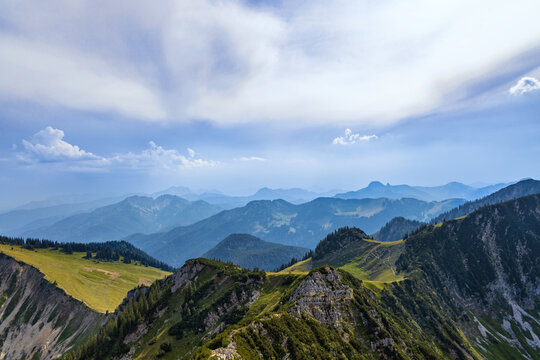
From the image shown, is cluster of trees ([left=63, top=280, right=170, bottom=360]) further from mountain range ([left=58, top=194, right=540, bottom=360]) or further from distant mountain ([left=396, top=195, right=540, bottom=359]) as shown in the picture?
distant mountain ([left=396, top=195, right=540, bottom=359])

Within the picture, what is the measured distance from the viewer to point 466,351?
12100cm

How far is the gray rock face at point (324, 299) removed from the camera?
80312mm

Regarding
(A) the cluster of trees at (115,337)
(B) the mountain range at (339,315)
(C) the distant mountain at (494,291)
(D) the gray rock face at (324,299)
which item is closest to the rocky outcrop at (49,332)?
(B) the mountain range at (339,315)

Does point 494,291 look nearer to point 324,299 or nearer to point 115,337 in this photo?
point 324,299

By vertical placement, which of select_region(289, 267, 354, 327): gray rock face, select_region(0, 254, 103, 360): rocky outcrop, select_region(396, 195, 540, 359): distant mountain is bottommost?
select_region(0, 254, 103, 360): rocky outcrop

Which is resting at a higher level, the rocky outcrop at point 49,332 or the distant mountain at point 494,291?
the distant mountain at point 494,291

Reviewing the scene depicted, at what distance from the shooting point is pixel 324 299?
86438 millimetres

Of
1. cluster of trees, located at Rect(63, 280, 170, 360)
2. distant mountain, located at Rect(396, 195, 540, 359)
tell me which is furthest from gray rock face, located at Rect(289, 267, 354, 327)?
distant mountain, located at Rect(396, 195, 540, 359)

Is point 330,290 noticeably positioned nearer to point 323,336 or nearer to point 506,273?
point 323,336

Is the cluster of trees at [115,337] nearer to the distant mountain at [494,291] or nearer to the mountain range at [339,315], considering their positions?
the mountain range at [339,315]

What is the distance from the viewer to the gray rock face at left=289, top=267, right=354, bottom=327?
80.3 metres

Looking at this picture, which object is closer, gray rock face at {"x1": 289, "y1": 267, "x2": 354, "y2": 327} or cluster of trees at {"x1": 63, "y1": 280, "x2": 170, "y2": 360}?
gray rock face at {"x1": 289, "y1": 267, "x2": 354, "y2": 327}

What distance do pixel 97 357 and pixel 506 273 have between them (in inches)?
10332

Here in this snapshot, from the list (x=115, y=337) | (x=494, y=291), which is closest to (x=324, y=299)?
(x=115, y=337)
